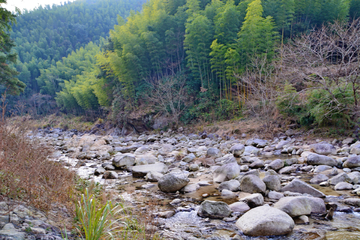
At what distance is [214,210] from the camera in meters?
3.43

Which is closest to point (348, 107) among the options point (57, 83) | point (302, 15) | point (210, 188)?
point (210, 188)

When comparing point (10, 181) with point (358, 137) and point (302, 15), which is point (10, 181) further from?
point (302, 15)

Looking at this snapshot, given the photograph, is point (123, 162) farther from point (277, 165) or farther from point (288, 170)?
point (288, 170)

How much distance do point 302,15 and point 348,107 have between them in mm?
16254

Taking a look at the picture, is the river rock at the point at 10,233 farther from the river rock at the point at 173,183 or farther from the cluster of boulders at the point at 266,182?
the river rock at the point at 173,183

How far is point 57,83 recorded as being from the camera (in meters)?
49.0

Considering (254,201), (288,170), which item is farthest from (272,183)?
(288,170)

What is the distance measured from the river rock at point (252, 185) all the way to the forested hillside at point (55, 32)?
60.4m

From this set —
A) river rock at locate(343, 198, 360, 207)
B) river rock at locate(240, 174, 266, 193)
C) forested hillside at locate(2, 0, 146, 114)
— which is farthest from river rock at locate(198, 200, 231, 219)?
forested hillside at locate(2, 0, 146, 114)

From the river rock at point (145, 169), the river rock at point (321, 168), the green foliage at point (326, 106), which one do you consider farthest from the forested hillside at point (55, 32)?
the river rock at point (321, 168)

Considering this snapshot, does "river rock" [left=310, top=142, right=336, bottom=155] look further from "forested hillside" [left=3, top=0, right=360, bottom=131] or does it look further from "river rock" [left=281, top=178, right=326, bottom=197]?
"forested hillside" [left=3, top=0, right=360, bottom=131]

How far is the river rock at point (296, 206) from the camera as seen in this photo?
3.17m

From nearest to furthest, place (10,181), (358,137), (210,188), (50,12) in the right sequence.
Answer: (10,181)
(210,188)
(358,137)
(50,12)

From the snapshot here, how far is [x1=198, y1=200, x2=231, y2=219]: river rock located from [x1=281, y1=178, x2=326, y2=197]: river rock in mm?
1550
